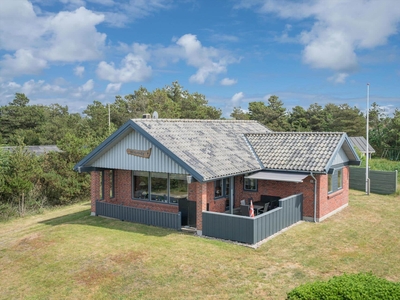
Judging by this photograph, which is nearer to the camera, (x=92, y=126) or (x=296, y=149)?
(x=296, y=149)

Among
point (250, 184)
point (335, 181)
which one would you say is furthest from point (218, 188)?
point (335, 181)

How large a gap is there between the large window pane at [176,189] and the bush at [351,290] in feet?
37.0

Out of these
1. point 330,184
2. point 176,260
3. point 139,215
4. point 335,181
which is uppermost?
point 335,181

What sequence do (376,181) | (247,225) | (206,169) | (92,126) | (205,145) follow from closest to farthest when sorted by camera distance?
1. (247,225)
2. (206,169)
3. (205,145)
4. (376,181)
5. (92,126)

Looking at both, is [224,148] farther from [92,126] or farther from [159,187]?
[92,126]

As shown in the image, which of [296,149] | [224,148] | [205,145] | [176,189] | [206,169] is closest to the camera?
[206,169]

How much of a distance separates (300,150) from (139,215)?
9710mm

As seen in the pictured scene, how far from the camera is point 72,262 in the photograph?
47.6ft

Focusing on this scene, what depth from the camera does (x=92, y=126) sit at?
67312 mm

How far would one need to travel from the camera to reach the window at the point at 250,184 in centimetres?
2166

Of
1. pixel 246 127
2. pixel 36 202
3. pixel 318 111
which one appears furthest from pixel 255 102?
pixel 36 202

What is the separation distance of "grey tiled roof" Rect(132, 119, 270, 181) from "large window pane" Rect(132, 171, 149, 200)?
2817 millimetres

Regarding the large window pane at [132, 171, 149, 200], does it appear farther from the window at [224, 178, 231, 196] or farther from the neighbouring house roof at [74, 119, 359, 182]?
the window at [224, 178, 231, 196]

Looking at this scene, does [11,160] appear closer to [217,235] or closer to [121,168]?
[121,168]
